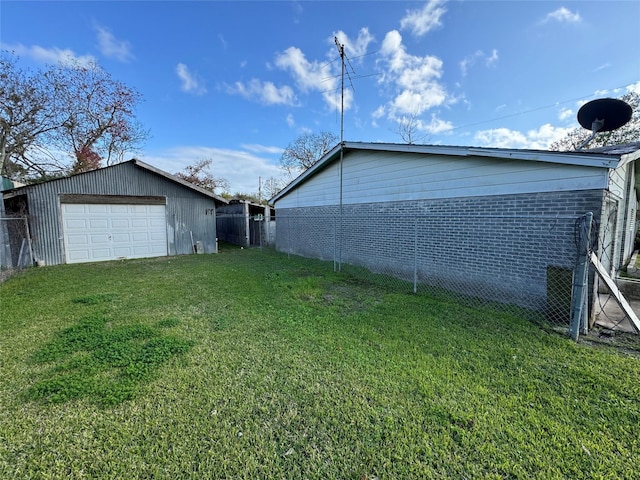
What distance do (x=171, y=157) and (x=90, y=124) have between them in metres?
9.43

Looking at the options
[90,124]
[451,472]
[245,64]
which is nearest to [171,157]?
[90,124]

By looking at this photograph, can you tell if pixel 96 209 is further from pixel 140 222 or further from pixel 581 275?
pixel 581 275

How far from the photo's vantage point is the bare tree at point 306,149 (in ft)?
86.1

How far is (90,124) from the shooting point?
16.9 metres

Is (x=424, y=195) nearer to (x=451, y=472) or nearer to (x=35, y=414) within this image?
(x=451, y=472)

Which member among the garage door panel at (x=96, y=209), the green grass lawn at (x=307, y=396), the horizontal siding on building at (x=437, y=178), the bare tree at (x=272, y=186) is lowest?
the green grass lawn at (x=307, y=396)

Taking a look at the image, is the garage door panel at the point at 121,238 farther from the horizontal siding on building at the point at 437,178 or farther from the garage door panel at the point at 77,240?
the horizontal siding on building at the point at 437,178

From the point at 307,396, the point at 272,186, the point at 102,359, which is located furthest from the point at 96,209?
the point at 272,186

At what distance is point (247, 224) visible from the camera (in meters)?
14.6

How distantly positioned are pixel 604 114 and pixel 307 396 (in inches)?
345

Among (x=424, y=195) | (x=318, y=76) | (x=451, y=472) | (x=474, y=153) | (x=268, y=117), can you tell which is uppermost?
(x=268, y=117)

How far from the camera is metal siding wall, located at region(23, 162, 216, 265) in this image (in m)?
8.85

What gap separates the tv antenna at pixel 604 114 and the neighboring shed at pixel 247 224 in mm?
12336

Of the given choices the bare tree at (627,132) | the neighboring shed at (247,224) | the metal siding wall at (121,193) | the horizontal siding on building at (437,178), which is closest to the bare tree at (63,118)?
the metal siding wall at (121,193)
